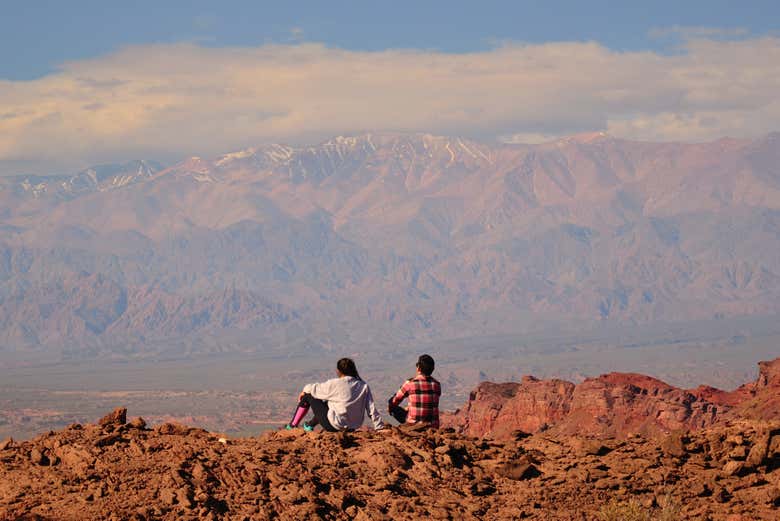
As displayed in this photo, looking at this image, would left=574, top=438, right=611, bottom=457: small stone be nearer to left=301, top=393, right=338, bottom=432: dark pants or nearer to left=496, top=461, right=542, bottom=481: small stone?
left=496, top=461, right=542, bottom=481: small stone

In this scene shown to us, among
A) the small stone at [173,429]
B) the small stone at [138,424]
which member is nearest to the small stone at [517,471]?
the small stone at [173,429]

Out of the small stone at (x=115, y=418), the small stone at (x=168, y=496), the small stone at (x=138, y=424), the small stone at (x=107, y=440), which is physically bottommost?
the small stone at (x=168, y=496)

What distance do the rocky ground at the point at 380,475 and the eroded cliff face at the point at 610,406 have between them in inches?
1466

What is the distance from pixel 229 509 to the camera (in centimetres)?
1565

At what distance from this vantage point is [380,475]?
17.3 meters

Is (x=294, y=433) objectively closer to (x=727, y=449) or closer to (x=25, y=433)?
(x=727, y=449)

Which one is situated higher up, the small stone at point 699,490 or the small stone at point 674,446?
the small stone at point 674,446

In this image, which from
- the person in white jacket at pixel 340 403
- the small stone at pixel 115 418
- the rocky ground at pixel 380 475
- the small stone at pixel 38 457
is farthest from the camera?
the person in white jacket at pixel 340 403

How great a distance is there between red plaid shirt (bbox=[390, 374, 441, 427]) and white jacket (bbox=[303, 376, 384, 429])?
3.06 ft

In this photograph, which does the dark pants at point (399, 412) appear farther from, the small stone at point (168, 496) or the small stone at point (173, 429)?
the small stone at point (168, 496)

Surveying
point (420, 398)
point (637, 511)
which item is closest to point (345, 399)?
point (420, 398)

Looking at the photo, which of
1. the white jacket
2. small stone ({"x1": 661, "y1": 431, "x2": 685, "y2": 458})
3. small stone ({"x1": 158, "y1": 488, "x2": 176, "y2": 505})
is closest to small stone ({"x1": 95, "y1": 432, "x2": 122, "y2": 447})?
small stone ({"x1": 158, "y1": 488, "x2": 176, "y2": 505})

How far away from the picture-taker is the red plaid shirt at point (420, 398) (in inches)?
821

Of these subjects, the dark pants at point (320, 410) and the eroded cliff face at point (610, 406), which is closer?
the dark pants at point (320, 410)
